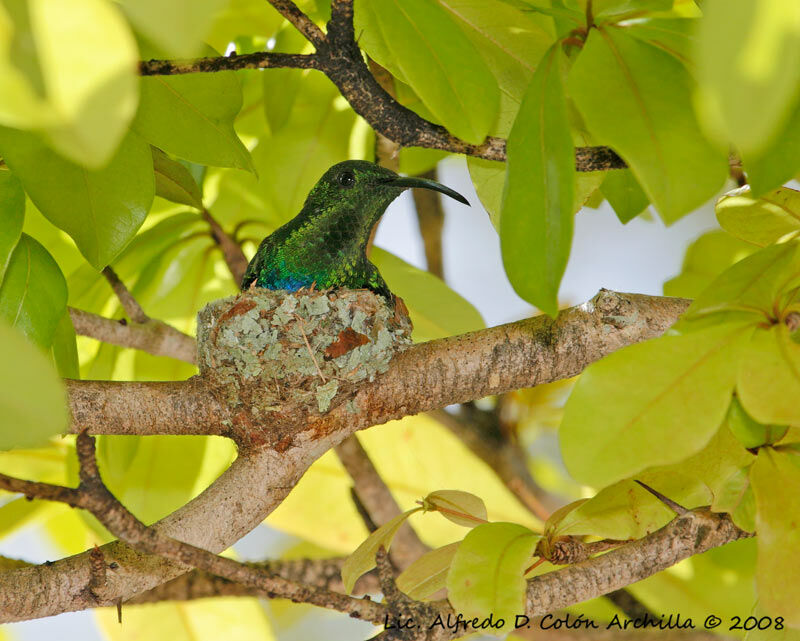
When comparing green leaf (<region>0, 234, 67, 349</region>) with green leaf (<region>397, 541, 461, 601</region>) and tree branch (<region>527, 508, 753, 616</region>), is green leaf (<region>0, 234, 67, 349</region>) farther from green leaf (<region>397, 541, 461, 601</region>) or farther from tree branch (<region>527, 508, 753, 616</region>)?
tree branch (<region>527, 508, 753, 616</region>)

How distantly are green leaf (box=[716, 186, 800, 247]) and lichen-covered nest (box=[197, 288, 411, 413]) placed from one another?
1.92 feet

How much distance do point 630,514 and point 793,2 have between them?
844 millimetres

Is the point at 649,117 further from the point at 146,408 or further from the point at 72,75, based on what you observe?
the point at 146,408

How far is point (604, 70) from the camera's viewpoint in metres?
0.89

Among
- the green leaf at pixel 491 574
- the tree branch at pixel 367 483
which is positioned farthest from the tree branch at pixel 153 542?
the tree branch at pixel 367 483

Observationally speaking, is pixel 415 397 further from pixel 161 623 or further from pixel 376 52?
pixel 161 623

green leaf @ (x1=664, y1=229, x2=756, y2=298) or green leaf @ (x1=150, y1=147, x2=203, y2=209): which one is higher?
green leaf @ (x1=150, y1=147, x2=203, y2=209)

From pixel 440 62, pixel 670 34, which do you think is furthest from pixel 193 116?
pixel 670 34

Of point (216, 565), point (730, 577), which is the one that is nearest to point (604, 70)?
point (216, 565)

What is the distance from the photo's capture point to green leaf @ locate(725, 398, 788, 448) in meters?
0.98

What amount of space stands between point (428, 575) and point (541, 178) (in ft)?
2.16

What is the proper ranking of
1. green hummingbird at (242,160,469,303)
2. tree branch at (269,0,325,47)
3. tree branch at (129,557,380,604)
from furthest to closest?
tree branch at (129,557,380,604) < green hummingbird at (242,160,469,303) < tree branch at (269,0,325,47)

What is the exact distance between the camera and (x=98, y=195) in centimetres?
114

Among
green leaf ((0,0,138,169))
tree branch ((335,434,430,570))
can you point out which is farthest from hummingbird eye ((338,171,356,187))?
green leaf ((0,0,138,169))
